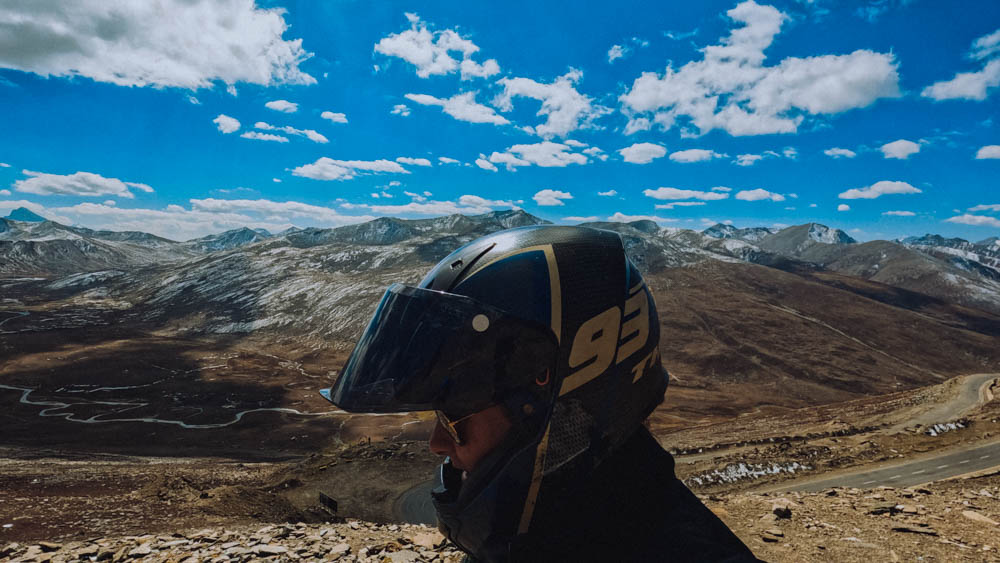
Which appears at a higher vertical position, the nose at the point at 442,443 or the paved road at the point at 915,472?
the nose at the point at 442,443

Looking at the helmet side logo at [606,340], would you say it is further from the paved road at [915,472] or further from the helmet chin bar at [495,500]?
the paved road at [915,472]

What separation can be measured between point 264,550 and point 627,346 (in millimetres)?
7636

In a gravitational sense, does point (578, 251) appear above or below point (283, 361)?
above

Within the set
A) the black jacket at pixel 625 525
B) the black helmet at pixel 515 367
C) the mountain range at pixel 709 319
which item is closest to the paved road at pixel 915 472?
the black jacket at pixel 625 525

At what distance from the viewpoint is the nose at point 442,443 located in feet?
13.1

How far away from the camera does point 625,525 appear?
3.64 meters

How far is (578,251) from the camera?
397 cm

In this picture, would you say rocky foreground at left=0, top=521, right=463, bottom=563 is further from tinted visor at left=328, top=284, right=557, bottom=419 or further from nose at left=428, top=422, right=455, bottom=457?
tinted visor at left=328, top=284, right=557, bottom=419

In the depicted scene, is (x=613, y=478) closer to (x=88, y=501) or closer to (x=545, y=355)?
(x=545, y=355)

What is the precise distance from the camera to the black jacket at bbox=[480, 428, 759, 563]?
3.51m

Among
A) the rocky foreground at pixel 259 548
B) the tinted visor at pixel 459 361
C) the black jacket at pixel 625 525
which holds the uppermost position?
the tinted visor at pixel 459 361

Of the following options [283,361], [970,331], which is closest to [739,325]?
[970,331]

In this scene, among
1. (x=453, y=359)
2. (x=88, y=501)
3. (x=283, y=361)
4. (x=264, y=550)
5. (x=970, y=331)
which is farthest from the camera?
(x=970, y=331)

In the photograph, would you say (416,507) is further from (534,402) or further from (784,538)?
(534,402)
